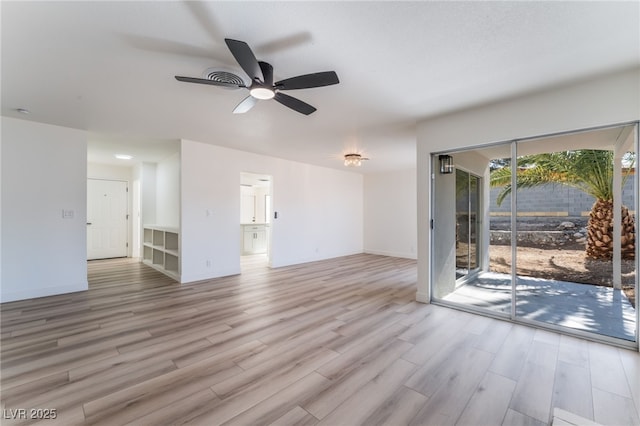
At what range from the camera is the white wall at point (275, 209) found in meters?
4.82

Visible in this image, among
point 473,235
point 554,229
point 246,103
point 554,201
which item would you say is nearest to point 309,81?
point 246,103

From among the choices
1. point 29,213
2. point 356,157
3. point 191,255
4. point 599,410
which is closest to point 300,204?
point 356,157

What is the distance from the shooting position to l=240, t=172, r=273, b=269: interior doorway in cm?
683

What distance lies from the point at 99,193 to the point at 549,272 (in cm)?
955

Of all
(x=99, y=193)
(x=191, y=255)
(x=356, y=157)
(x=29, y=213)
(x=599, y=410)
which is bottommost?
(x=599, y=410)

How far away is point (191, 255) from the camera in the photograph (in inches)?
188

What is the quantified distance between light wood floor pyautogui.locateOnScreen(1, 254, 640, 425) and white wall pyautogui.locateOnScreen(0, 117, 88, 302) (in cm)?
44

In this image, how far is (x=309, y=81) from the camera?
2.14 metres

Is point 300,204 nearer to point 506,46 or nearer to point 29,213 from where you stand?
point 29,213

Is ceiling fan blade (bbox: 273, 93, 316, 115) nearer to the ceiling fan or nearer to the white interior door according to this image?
the ceiling fan

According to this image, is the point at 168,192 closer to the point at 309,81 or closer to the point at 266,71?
the point at 266,71

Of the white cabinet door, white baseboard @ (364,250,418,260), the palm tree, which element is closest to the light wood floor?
the palm tree

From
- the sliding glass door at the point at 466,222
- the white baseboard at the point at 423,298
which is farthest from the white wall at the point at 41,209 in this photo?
the sliding glass door at the point at 466,222

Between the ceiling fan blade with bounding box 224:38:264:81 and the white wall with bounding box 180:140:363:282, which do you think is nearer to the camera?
the ceiling fan blade with bounding box 224:38:264:81
